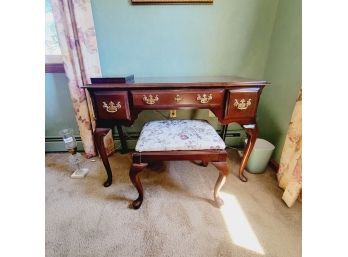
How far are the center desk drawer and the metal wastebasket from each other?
0.57 m

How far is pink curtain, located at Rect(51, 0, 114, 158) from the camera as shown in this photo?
4.04 ft

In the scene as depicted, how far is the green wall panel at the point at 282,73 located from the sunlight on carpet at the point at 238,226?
62 centimetres

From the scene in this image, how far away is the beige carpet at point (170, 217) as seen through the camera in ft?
2.92

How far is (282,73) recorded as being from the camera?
1363 mm

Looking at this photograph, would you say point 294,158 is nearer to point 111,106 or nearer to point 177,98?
point 177,98

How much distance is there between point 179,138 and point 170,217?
483 millimetres

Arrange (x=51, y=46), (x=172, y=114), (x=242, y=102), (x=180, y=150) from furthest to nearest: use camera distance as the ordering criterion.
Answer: (x=172, y=114) → (x=51, y=46) → (x=242, y=102) → (x=180, y=150)

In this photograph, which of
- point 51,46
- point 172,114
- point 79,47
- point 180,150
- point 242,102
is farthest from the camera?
point 172,114

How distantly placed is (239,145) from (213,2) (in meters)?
1.31

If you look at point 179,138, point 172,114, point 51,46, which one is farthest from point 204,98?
point 51,46

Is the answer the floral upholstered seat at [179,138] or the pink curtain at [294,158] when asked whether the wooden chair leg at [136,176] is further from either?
the pink curtain at [294,158]
